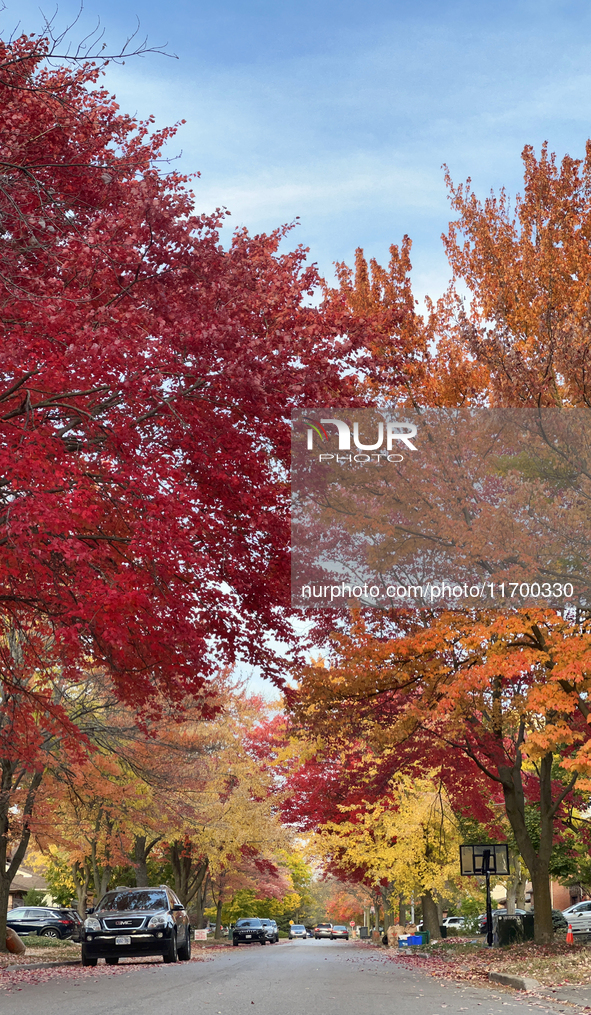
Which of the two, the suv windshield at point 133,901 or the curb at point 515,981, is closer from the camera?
the curb at point 515,981

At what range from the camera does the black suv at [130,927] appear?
1767cm

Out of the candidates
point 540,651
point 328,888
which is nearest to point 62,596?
point 540,651

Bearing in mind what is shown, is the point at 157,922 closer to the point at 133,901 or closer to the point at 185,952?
the point at 133,901

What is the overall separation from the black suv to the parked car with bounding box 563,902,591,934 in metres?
24.7

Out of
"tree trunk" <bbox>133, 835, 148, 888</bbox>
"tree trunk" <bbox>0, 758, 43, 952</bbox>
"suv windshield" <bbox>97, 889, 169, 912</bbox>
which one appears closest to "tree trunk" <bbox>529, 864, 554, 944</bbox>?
"suv windshield" <bbox>97, 889, 169, 912</bbox>

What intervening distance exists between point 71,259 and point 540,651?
9.04 meters

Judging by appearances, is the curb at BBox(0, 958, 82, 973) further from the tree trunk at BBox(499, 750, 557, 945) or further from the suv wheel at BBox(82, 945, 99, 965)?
the tree trunk at BBox(499, 750, 557, 945)

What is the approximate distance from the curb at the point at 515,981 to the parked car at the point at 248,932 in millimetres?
28914

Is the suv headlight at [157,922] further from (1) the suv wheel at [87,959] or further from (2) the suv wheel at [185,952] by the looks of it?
(2) the suv wheel at [185,952]

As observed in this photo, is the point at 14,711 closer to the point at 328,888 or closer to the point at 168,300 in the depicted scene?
the point at 168,300

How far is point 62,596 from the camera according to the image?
11477 mm

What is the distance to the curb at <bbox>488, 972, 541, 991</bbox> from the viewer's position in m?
12.9

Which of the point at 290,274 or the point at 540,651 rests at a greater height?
the point at 290,274

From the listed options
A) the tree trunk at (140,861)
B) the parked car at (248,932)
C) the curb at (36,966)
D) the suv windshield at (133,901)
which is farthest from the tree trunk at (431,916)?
the curb at (36,966)
